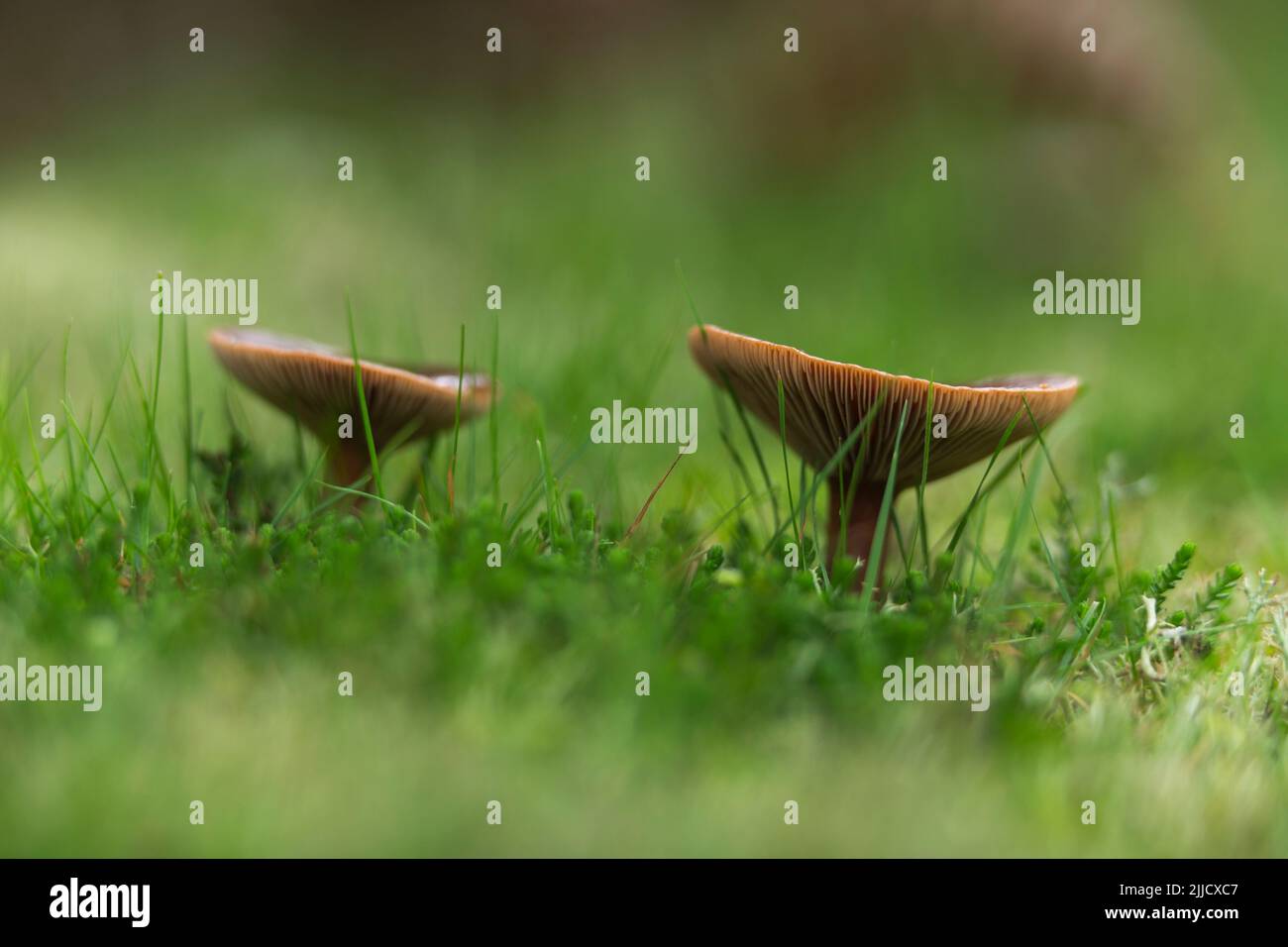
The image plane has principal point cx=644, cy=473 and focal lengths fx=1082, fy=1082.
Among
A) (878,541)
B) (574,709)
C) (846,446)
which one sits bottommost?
(574,709)

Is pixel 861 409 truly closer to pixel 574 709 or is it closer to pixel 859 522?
pixel 859 522

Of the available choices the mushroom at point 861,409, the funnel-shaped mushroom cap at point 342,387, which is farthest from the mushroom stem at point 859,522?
the funnel-shaped mushroom cap at point 342,387

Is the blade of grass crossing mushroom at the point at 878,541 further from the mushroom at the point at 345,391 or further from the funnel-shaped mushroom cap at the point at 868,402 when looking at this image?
the mushroom at the point at 345,391

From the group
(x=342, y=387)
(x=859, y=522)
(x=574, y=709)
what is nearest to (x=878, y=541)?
(x=859, y=522)

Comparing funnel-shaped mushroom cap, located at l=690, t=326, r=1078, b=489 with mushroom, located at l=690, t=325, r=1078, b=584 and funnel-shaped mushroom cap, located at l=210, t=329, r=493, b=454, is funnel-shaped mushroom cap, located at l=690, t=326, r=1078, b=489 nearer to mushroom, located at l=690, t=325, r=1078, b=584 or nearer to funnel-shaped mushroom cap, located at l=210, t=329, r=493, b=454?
mushroom, located at l=690, t=325, r=1078, b=584

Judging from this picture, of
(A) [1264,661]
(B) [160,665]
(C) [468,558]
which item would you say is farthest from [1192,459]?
(B) [160,665]
